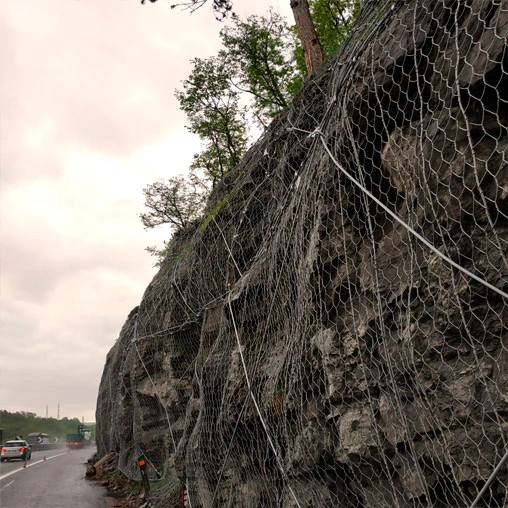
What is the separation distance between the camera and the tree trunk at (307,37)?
8.50 meters

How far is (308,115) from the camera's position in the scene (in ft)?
17.8

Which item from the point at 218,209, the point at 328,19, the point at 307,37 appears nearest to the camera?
the point at 218,209

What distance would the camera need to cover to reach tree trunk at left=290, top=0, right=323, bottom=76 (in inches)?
335

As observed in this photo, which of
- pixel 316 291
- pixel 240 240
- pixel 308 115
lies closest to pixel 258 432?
pixel 316 291

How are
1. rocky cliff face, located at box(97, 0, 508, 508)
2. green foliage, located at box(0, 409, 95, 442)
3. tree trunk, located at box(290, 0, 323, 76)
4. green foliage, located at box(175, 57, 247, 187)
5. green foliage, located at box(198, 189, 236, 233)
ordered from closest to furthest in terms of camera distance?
rocky cliff face, located at box(97, 0, 508, 508) → green foliage, located at box(198, 189, 236, 233) → tree trunk, located at box(290, 0, 323, 76) → green foliage, located at box(175, 57, 247, 187) → green foliage, located at box(0, 409, 95, 442)

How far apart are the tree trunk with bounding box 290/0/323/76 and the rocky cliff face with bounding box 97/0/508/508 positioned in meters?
3.24

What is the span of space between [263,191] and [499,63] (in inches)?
146

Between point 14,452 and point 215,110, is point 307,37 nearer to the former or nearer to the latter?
point 215,110

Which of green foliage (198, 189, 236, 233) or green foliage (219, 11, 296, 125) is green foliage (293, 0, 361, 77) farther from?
green foliage (198, 189, 236, 233)

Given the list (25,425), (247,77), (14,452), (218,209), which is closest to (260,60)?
(247,77)

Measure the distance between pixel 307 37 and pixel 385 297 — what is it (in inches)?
266

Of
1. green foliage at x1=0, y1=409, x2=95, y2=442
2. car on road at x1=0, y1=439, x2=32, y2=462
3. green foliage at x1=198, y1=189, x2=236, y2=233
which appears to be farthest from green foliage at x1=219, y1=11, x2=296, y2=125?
green foliage at x1=0, y1=409, x2=95, y2=442

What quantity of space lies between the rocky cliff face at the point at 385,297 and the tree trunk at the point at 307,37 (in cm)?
324

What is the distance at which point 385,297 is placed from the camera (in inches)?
125
